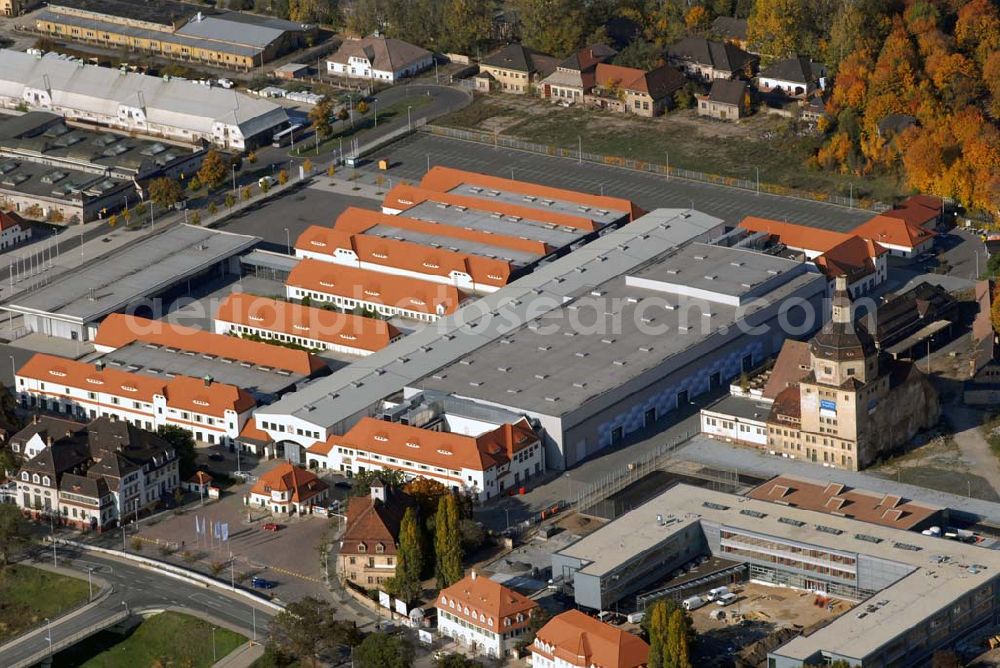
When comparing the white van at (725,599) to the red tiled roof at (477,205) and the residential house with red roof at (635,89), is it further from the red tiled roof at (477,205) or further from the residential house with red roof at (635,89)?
the residential house with red roof at (635,89)

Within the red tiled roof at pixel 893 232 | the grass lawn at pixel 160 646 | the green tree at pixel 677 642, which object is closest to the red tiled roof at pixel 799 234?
the red tiled roof at pixel 893 232

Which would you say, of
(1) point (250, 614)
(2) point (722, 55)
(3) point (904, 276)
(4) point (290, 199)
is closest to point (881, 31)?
(2) point (722, 55)

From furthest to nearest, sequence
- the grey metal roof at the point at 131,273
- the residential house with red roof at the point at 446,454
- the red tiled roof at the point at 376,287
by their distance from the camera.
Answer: the grey metal roof at the point at 131,273 < the red tiled roof at the point at 376,287 < the residential house with red roof at the point at 446,454

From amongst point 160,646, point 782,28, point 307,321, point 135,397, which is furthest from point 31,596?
point 782,28

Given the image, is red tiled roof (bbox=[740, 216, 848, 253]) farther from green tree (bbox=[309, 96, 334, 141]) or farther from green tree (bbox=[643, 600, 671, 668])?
green tree (bbox=[643, 600, 671, 668])

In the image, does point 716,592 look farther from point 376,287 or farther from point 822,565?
point 376,287
